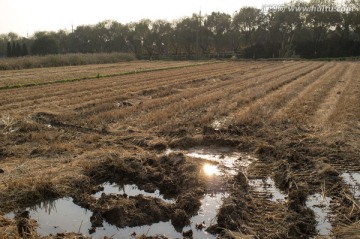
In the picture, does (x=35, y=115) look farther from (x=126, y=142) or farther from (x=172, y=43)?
(x=172, y=43)

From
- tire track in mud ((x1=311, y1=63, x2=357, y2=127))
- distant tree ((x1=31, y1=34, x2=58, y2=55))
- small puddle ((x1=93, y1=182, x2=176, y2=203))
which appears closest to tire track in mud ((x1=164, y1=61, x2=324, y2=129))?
tire track in mud ((x1=311, y1=63, x2=357, y2=127))

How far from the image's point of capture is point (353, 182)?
6.62 meters

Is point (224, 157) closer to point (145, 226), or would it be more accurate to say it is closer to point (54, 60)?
point (145, 226)

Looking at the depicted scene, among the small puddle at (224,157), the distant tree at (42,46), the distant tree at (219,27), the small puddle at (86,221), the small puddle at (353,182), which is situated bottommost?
the small puddle at (86,221)

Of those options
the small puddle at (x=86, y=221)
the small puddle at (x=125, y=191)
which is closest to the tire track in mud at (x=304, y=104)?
the small puddle at (x=125, y=191)

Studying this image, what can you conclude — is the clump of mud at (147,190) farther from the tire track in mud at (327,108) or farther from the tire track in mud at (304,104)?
the tire track in mud at (327,108)

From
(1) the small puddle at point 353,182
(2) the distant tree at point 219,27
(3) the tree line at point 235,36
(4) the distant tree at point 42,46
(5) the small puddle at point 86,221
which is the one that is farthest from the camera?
(2) the distant tree at point 219,27

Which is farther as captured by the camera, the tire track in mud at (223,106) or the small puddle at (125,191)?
the tire track in mud at (223,106)

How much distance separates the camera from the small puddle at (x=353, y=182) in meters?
6.15

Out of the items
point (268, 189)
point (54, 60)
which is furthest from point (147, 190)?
point (54, 60)

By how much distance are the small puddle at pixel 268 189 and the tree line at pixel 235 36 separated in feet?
191

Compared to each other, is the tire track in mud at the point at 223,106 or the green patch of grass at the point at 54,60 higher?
the green patch of grass at the point at 54,60

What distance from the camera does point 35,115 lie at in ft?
39.4

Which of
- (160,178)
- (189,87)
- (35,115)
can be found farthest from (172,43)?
(160,178)
